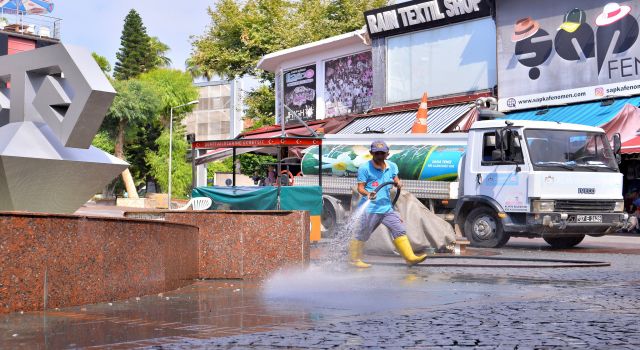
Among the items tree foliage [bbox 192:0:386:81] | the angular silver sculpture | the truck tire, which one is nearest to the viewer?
the angular silver sculpture

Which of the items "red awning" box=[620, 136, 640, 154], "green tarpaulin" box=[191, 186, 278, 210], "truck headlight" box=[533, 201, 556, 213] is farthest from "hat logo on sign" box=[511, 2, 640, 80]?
"green tarpaulin" box=[191, 186, 278, 210]

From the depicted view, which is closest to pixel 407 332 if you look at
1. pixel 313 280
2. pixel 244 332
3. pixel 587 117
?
pixel 244 332

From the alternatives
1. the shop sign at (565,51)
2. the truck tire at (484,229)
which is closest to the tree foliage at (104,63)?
the shop sign at (565,51)

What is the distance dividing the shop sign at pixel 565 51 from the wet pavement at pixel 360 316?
14.7 metres

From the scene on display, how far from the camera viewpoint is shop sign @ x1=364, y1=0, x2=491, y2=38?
2936 centimetres

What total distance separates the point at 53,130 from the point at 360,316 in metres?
4.63

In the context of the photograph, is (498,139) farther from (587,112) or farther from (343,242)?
(587,112)

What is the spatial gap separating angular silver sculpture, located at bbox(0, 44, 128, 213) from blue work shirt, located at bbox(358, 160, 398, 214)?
328 cm

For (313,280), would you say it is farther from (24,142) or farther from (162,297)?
(24,142)

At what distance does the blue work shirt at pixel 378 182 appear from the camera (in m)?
12.0

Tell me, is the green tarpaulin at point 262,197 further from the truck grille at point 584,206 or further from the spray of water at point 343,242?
the truck grille at point 584,206

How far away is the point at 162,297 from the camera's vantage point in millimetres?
8617

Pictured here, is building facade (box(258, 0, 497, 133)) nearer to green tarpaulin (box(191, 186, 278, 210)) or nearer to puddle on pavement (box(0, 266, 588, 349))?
green tarpaulin (box(191, 186, 278, 210))

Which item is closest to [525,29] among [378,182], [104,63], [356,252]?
[378,182]
